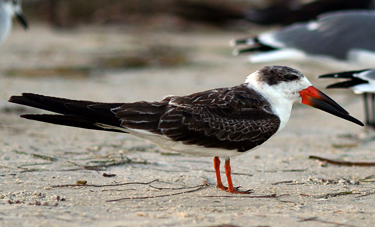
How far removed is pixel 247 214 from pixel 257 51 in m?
5.06

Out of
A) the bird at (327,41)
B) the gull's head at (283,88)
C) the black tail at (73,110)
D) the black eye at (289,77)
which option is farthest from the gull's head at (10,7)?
the black eye at (289,77)

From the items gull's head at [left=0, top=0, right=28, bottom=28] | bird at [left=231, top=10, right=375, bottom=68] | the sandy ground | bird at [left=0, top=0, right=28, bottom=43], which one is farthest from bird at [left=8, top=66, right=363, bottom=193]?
gull's head at [left=0, top=0, right=28, bottom=28]

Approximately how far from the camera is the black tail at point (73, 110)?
11.8ft

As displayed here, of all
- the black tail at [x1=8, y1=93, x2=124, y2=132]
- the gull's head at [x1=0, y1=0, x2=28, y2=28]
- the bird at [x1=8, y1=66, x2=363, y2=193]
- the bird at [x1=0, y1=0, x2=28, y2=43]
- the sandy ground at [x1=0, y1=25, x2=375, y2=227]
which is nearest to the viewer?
the sandy ground at [x1=0, y1=25, x2=375, y2=227]

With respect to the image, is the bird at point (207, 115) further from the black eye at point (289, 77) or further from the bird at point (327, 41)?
the bird at point (327, 41)

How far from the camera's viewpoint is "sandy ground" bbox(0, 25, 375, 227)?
312 cm

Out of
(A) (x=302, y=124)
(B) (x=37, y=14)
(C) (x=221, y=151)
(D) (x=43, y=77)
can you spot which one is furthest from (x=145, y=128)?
(B) (x=37, y=14)

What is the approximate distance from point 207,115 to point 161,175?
28.8 inches

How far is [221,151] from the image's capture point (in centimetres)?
386

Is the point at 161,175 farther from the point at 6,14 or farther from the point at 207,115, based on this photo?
the point at 6,14

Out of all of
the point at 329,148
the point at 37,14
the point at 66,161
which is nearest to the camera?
the point at 66,161

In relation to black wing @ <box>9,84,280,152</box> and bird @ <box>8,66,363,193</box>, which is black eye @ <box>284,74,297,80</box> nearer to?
bird @ <box>8,66,363,193</box>

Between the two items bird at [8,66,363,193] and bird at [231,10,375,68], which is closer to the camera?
bird at [8,66,363,193]

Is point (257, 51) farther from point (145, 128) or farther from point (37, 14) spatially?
point (37, 14)
